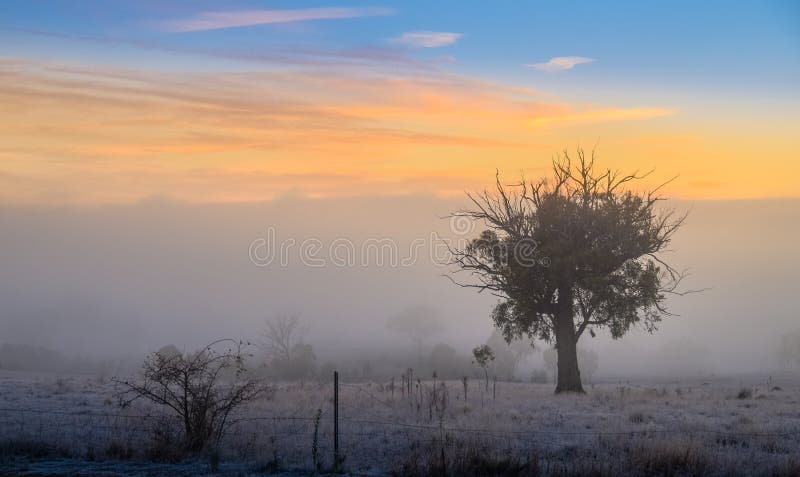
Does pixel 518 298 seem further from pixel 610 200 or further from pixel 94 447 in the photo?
pixel 94 447

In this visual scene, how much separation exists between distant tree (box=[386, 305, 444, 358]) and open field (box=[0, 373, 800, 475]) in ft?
413

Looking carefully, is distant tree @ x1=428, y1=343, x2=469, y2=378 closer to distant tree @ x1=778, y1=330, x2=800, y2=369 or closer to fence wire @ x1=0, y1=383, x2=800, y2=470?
fence wire @ x1=0, y1=383, x2=800, y2=470

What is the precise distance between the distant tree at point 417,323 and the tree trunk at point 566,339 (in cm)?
11893

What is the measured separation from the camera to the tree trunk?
31.0m

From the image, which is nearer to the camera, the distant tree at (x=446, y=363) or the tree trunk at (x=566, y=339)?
the tree trunk at (x=566, y=339)

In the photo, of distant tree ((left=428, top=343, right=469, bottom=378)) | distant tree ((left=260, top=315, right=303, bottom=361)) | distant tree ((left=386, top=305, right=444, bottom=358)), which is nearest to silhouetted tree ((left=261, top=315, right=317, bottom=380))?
distant tree ((left=260, top=315, right=303, bottom=361))

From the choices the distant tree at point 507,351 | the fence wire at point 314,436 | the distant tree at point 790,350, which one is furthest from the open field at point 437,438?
the distant tree at point 790,350

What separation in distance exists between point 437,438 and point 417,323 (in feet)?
442

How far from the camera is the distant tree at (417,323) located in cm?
15050

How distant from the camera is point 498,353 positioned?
333 feet

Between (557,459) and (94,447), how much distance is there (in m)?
9.65

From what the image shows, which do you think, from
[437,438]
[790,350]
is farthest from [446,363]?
[437,438]

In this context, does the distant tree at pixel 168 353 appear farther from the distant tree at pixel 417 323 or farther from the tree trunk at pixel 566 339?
the distant tree at pixel 417 323

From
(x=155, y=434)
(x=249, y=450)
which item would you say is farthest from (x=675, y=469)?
(x=155, y=434)
